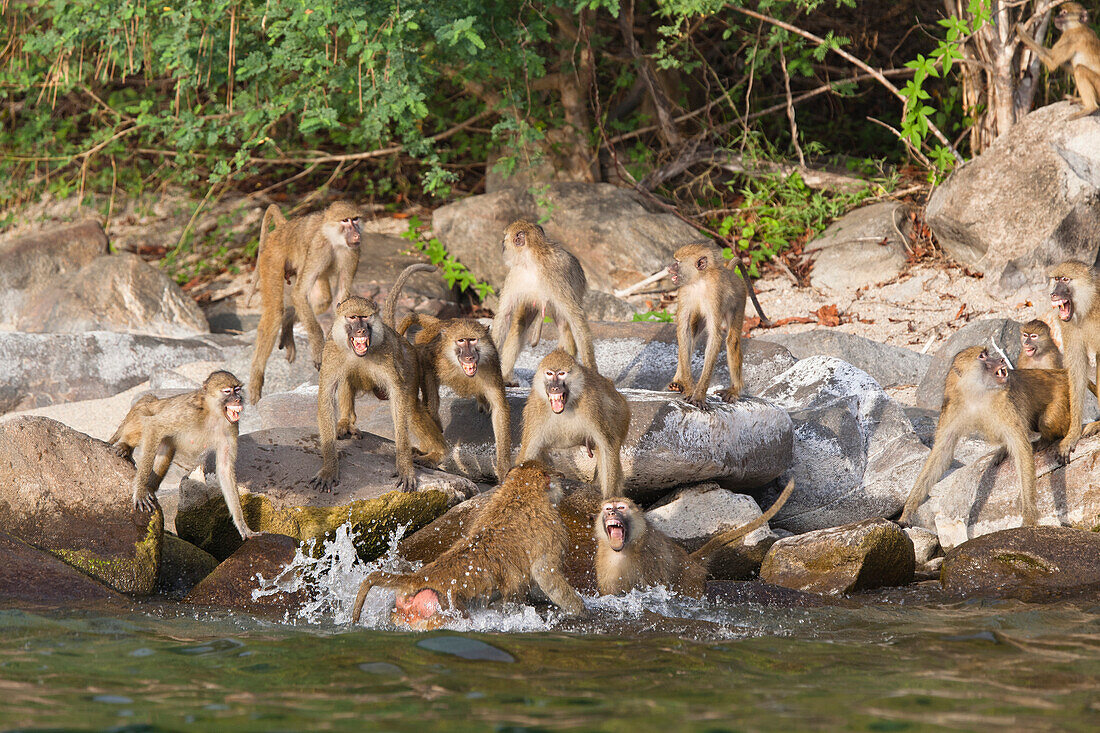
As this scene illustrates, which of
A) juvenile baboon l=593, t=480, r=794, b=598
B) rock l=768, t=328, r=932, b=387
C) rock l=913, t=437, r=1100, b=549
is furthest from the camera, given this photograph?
rock l=768, t=328, r=932, b=387

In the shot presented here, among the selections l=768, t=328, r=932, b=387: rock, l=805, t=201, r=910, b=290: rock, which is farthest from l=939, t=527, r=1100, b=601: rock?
l=805, t=201, r=910, b=290: rock

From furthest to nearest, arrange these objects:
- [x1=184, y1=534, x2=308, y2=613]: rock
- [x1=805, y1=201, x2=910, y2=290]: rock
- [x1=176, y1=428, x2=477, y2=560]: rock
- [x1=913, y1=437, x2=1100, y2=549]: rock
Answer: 1. [x1=805, y1=201, x2=910, y2=290]: rock
2. [x1=913, y1=437, x2=1100, y2=549]: rock
3. [x1=176, y1=428, x2=477, y2=560]: rock
4. [x1=184, y1=534, x2=308, y2=613]: rock

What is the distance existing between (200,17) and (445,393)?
4.42 meters

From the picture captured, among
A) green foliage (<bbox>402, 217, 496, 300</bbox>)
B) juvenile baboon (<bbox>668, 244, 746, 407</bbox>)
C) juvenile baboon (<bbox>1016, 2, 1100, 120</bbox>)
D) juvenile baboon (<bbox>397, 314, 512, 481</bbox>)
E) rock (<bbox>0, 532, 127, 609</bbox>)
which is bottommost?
rock (<bbox>0, 532, 127, 609</bbox>)

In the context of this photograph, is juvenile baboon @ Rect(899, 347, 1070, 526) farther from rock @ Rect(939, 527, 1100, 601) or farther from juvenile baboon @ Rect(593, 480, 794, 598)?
juvenile baboon @ Rect(593, 480, 794, 598)

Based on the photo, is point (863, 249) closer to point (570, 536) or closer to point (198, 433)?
point (570, 536)

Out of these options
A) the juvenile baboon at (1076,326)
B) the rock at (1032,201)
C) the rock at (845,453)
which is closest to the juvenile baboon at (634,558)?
the rock at (845,453)

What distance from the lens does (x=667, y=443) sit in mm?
7641

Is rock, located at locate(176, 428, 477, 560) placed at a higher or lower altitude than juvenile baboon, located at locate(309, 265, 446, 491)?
lower

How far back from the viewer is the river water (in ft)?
13.1

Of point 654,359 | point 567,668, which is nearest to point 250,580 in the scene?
point 567,668

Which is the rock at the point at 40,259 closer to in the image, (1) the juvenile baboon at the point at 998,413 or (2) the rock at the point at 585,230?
(2) the rock at the point at 585,230

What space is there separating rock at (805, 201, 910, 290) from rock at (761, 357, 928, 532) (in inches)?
147

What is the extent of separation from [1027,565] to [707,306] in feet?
8.77
